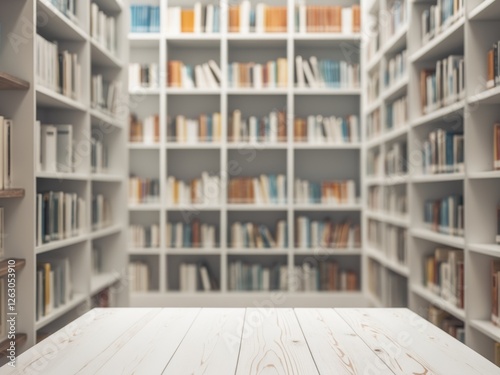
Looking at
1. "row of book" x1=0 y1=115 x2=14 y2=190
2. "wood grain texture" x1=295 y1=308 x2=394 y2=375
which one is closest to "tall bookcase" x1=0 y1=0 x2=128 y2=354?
"row of book" x1=0 y1=115 x2=14 y2=190

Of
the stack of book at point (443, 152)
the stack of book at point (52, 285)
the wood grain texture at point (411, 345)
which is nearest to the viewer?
the wood grain texture at point (411, 345)

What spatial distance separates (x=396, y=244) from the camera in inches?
174

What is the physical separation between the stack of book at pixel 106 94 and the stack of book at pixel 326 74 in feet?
5.71

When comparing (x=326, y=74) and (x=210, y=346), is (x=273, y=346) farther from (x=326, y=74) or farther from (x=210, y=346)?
(x=326, y=74)

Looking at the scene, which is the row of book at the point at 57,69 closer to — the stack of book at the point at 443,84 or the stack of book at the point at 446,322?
the stack of book at the point at 443,84

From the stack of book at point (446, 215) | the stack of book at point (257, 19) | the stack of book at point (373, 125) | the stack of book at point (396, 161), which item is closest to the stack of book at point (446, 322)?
the stack of book at point (446, 215)

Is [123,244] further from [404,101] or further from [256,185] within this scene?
[404,101]

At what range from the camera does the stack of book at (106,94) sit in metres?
4.00

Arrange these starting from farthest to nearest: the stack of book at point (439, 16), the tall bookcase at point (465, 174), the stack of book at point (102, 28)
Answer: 1. the stack of book at point (102, 28)
2. the stack of book at point (439, 16)
3. the tall bookcase at point (465, 174)

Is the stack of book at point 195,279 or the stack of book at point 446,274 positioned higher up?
the stack of book at point 446,274

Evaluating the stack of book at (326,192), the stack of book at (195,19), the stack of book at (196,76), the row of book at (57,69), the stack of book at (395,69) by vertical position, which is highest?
the stack of book at (195,19)

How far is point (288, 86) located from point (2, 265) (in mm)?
3404

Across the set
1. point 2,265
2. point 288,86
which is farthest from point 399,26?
point 2,265

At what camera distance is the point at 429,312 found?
12.3 feet
